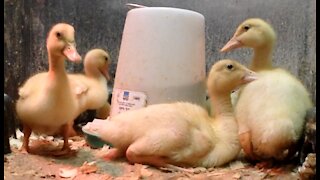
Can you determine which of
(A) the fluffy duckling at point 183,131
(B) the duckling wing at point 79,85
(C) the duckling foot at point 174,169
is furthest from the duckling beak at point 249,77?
(B) the duckling wing at point 79,85

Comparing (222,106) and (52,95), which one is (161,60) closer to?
(222,106)

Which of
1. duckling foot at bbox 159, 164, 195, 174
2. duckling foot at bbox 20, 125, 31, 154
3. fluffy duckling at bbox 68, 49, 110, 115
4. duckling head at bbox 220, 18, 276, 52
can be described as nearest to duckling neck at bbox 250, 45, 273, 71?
duckling head at bbox 220, 18, 276, 52

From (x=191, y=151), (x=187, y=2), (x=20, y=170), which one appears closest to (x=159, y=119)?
(x=191, y=151)

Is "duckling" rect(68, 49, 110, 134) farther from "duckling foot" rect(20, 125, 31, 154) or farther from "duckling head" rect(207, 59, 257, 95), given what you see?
"duckling head" rect(207, 59, 257, 95)

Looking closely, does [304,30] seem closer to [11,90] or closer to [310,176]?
[310,176]

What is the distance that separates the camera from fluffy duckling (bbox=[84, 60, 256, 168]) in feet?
4.33

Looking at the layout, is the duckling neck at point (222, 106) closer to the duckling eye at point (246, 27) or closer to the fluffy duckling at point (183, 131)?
A: the fluffy duckling at point (183, 131)

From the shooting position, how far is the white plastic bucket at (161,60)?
1605 millimetres

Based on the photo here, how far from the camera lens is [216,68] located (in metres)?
1.51

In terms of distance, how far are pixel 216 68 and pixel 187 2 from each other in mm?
553

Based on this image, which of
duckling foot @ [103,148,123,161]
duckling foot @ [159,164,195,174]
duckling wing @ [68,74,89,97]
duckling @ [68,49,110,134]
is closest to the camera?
duckling foot @ [159,164,195,174]

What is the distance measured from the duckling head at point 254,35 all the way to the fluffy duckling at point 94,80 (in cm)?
57

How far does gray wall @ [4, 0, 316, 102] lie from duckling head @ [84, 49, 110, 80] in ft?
0.12

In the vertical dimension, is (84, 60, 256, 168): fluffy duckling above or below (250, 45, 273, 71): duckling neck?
below
